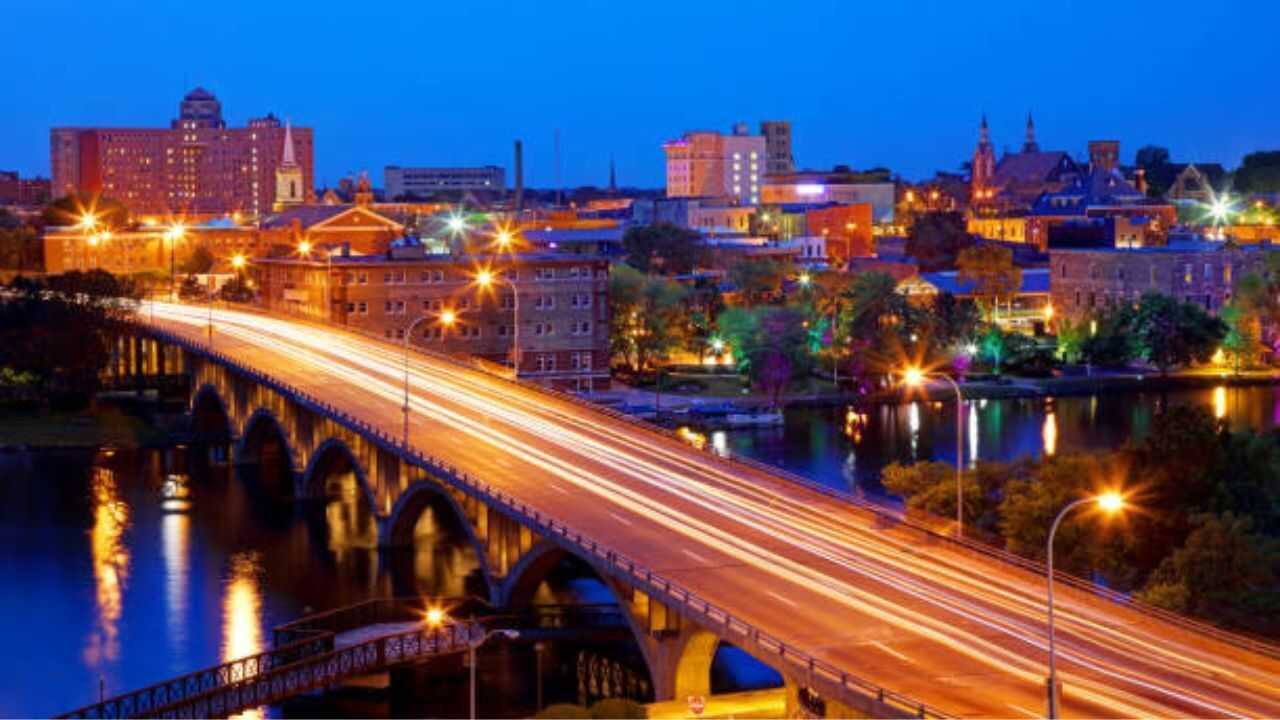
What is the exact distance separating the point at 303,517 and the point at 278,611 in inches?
585

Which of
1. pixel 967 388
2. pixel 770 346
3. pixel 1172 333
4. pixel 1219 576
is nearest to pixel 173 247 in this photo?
pixel 770 346

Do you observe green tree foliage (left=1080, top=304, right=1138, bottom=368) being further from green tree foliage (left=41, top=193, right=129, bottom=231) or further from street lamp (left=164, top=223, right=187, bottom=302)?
green tree foliage (left=41, top=193, right=129, bottom=231)

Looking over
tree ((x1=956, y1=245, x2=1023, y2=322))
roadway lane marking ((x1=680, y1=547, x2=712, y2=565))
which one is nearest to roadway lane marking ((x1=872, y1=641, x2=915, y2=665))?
roadway lane marking ((x1=680, y1=547, x2=712, y2=565))

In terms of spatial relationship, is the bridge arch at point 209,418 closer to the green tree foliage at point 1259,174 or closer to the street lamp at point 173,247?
the street lamp at point 173,247

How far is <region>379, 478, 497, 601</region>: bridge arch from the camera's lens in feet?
168

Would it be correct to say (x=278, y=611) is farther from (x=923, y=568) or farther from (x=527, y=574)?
(x=923, y=568)

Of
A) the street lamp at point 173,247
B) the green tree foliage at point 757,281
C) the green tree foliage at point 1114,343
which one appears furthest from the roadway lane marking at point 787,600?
the green tree foliage at point 757,281

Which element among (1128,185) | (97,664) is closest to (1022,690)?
(97,664)

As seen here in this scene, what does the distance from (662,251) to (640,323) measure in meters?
29.4

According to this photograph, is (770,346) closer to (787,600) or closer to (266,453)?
(266,453)

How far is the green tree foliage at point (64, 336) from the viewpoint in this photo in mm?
87500

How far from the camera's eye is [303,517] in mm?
64125

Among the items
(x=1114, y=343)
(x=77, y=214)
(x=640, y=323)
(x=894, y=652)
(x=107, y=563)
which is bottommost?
(x=107, y=563)

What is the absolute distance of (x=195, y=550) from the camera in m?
57.9
